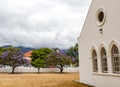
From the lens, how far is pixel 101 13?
558 inches

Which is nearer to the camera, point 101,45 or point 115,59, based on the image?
point 115,59

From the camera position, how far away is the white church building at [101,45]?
12.2m

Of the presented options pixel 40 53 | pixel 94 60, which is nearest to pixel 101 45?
pixel 94 60

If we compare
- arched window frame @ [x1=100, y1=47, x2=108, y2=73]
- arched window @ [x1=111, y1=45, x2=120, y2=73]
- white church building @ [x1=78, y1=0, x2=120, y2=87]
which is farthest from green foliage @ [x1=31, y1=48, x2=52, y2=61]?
arched window @ [x1=111, y1=45, x2=120, y2=73]

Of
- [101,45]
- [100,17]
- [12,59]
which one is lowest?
[12,59]

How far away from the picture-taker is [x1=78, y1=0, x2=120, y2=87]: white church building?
12.2 metres

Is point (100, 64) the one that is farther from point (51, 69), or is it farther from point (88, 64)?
point (51, 69)

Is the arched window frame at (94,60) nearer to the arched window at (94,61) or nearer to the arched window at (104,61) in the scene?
the arched window at (94,61)

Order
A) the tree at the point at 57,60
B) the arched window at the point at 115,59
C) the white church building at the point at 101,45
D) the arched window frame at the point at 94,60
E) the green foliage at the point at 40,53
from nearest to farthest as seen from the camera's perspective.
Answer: the white church building at the point at 101,45
the arched window at the point at 115,59
the arched window frame at the point at 94,60
the tree at the point at 57,60
the green foliage at the point at 40,53

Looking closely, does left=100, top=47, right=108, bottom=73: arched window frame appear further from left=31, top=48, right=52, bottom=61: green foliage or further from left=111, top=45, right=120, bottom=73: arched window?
left=31, top=48, right=52, bottom=61: green foliage

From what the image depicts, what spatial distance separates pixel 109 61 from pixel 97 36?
227cm

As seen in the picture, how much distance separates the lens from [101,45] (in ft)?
45.1

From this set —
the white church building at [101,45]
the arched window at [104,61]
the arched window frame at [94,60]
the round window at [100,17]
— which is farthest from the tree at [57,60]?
the arched window at [104,61]

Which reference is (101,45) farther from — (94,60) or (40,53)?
(40,53)
